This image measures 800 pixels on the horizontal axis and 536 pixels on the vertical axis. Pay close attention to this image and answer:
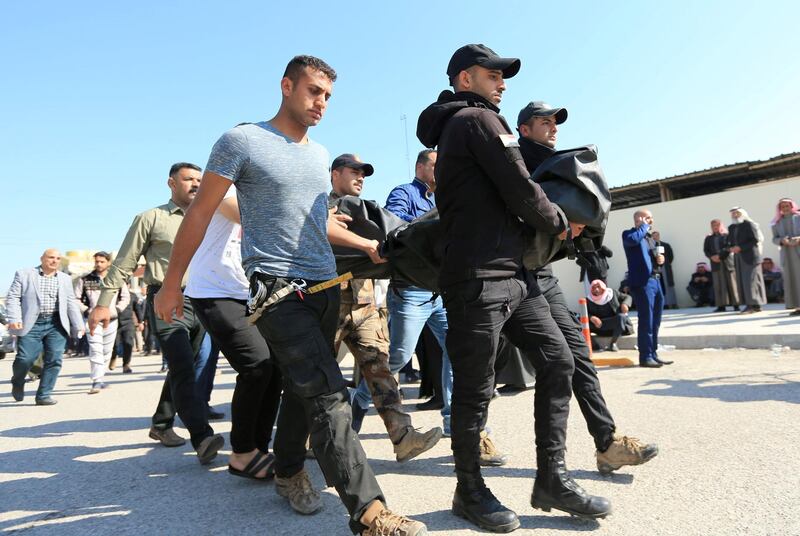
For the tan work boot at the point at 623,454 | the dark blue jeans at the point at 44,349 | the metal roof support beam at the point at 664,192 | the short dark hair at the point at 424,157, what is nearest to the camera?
the tan work boot at the point at 623,454

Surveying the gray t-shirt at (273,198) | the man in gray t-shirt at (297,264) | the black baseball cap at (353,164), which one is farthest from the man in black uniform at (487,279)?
the black baseball cap at (353,164)

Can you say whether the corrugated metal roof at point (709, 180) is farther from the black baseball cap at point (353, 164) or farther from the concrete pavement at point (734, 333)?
the black baseball cap at point (353, 164)

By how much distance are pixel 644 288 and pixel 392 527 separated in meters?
5.61

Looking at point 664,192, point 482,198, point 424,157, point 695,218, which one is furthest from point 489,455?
point 664,192

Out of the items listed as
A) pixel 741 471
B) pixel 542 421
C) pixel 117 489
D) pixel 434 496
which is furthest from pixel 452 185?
pixel 117 489

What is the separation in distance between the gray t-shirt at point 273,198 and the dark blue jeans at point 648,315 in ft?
17.2

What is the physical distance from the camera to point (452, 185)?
2.59m

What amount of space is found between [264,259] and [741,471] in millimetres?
2621

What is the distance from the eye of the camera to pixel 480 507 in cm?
248

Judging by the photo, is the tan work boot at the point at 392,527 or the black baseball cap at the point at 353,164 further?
the black baseball cap at the point at 353,164

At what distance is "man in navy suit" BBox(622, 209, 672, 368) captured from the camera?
6863 mm

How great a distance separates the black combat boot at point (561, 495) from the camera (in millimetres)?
2459

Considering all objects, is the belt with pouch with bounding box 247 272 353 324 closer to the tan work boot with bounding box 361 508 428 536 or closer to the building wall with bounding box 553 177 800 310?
the tan work boot with bounding box 361 508 428 536

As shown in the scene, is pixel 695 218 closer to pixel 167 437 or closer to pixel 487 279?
pixel 167 437
